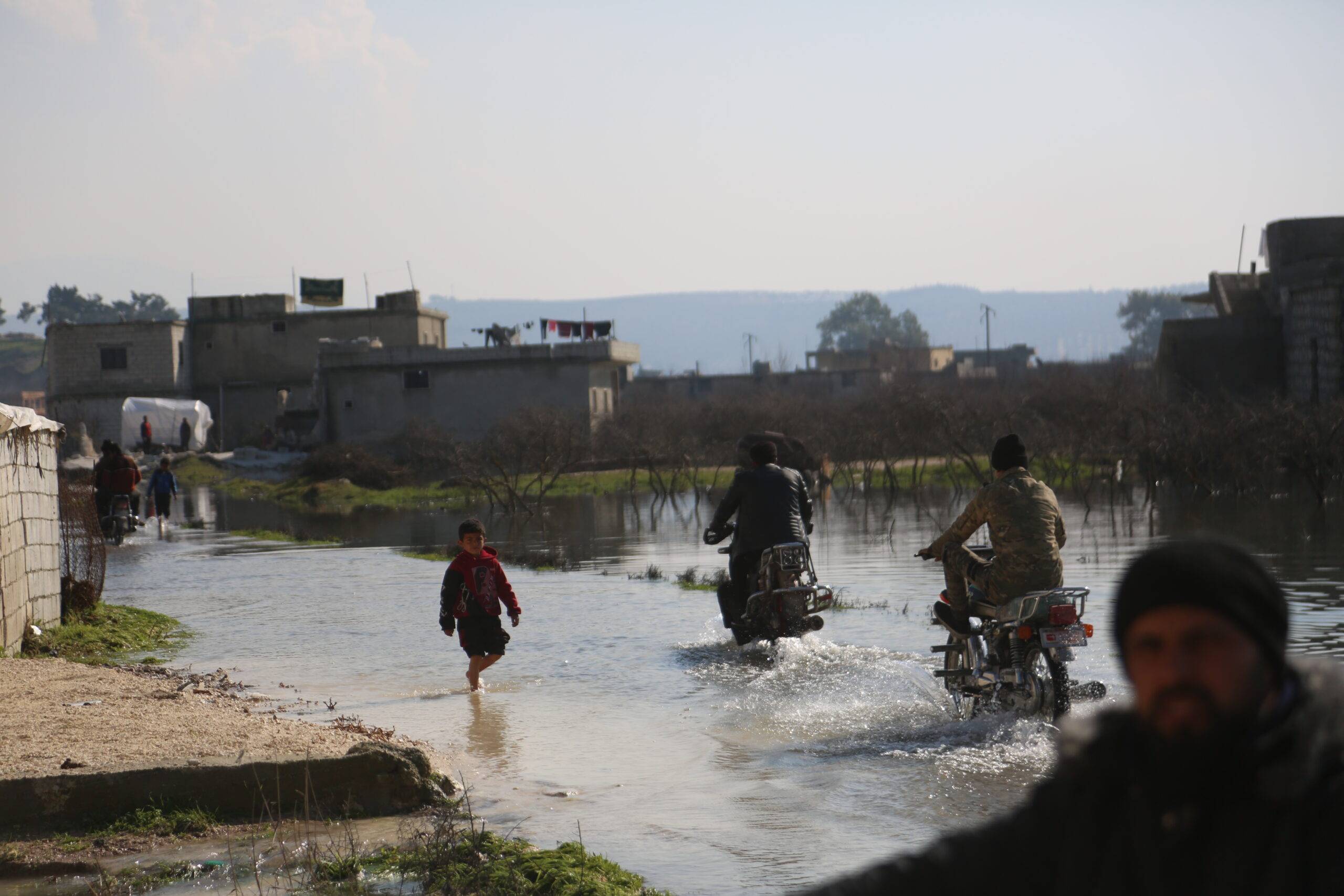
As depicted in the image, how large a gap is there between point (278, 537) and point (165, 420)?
120 feet

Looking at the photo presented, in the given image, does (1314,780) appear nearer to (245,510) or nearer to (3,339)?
(245,510)

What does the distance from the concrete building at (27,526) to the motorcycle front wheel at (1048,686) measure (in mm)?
8276

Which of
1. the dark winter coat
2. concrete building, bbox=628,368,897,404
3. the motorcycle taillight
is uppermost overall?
concrete building, bbox=628,368,897,404

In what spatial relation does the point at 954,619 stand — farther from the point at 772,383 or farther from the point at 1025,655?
the point at 772,383

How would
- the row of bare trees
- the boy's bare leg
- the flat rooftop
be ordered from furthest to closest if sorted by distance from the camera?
the flat rooftop < the row of bare trees < the boy's bare leg

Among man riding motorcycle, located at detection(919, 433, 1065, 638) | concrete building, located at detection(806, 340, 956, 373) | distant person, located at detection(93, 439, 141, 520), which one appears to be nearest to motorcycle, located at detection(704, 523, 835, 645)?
man riding motorcycle, located at detection(919, 433, 1065, 638)

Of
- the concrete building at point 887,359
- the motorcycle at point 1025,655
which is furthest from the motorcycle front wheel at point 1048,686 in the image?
the concrete building at point 887,359

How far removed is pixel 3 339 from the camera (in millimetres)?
163875

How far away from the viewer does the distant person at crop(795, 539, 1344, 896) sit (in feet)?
6.09

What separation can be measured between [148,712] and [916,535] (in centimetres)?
1928

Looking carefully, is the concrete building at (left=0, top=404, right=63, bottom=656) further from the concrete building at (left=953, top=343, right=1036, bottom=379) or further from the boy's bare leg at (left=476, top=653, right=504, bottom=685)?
the concrete building at (left=953, top=343, right=1036, bottom=379)

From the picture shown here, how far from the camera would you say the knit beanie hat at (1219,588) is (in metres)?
1.88

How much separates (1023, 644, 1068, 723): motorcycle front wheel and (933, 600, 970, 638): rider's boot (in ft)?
2.11

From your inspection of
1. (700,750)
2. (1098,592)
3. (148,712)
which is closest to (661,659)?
(700,750)
